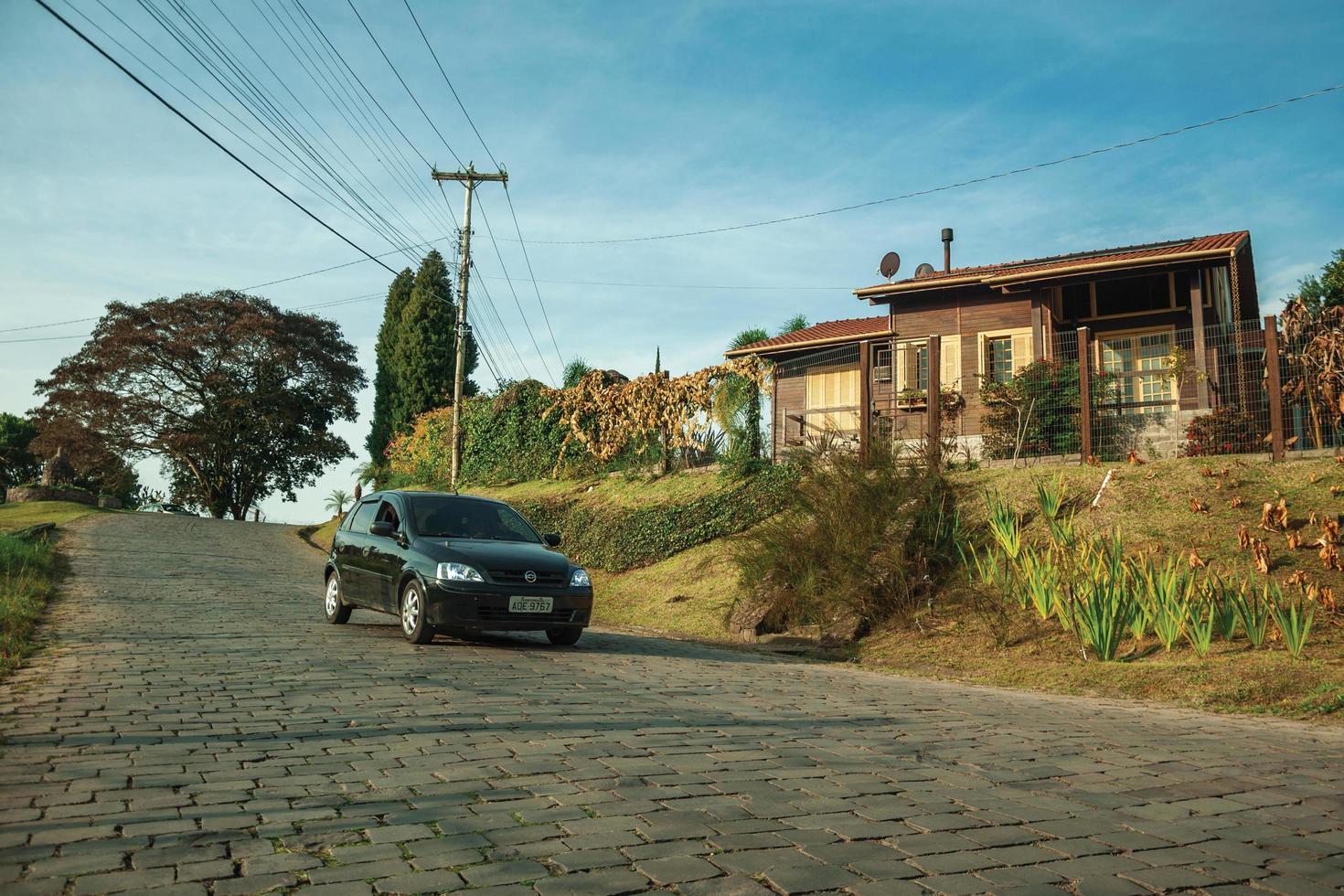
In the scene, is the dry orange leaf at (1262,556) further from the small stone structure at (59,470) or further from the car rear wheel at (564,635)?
the small stone structure at (59,470)

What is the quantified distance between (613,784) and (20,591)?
39.1 ft

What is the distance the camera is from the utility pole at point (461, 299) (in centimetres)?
2914

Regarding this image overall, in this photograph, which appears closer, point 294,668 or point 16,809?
point 16,809

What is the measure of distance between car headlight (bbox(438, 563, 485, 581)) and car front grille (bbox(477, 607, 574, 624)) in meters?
0.34

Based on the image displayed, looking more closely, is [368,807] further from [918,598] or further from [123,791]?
[918,598]

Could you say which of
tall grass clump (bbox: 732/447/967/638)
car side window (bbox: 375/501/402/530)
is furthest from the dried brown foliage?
car side window (bbox: 375/501/402/530)

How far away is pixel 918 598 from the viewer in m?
12.5

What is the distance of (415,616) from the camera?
410 inches

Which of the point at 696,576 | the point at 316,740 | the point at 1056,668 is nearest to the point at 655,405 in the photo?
the point at 696,576

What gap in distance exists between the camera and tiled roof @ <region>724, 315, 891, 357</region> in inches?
1164

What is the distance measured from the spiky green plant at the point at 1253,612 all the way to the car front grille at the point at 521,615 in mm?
6659

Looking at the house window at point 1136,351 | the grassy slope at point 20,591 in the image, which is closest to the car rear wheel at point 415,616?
the grassy slope at point 20,591

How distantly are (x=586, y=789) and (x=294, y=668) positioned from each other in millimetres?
4729

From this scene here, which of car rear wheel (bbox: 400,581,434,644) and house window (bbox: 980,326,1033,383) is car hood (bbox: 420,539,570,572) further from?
house window (bbox: 980,326,1033,383)
